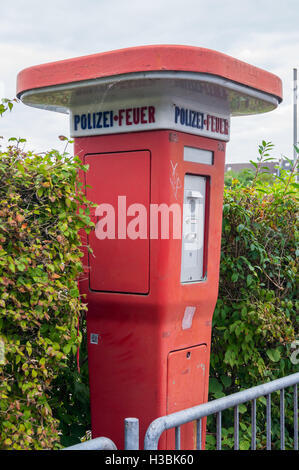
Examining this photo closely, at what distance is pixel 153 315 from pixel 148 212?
0.59 metres

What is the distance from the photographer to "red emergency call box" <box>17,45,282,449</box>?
334cm

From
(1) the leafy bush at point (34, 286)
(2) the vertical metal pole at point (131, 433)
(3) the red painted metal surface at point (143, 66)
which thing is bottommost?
(2) the vertical metal pole at point (131, 433)

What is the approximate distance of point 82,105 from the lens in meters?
3.64

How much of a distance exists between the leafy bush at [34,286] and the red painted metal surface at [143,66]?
1.88 ft

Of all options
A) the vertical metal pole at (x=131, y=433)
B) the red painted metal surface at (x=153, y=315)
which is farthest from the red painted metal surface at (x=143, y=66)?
the vertical metal pole at (x=131, y=433)

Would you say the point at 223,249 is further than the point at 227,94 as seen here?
Yes

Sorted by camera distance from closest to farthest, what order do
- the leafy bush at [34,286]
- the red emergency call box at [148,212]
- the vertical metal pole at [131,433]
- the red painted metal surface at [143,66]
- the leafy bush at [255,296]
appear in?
the vertical metal pole at [131,433] < the leafy bush at [34,286] < the red painted metal surface at [143,66] < the red emergency call box at [148,212] < the leafy bush at [255,296]

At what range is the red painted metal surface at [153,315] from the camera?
11.0ft

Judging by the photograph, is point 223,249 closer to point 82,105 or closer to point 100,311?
point 100,311

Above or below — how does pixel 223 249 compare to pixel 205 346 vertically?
above

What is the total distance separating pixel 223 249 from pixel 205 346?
3.13 feet

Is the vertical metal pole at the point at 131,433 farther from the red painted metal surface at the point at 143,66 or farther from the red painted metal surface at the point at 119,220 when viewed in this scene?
the red painted metal surface at the point at 143,66

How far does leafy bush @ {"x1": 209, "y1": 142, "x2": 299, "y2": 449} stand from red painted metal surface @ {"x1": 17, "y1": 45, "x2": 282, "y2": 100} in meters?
1.21

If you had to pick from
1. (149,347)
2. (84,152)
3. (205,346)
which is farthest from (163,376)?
(84,152)
